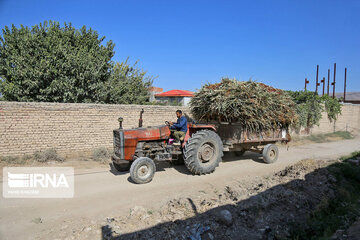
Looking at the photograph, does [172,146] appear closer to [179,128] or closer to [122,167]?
[179,128]

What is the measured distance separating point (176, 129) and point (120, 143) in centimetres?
173

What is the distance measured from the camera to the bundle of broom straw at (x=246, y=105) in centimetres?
707

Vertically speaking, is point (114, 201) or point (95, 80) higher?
point (95, 80)

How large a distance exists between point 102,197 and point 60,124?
15.3 feet

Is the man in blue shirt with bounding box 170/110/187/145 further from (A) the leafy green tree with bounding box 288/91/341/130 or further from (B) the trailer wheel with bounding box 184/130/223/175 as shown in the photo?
(A) the leafy green tree with bounding box 288/91/341/130

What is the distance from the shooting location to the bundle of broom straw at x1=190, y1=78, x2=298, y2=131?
23.2 feet

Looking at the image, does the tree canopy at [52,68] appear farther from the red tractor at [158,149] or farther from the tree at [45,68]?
the red tractor at [158,149]

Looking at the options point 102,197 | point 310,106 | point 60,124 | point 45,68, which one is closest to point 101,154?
point 60,124

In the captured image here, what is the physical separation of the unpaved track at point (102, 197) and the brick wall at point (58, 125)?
208cm

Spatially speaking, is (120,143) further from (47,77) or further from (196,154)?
(47,77)

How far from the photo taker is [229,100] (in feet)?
23.1

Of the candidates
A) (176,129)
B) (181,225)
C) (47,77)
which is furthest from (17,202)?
(47,77)

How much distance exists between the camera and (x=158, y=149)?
642cm

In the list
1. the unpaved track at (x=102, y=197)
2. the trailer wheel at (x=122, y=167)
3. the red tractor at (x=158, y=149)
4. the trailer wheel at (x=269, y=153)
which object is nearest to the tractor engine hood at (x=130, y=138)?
the red tractor at (x=158, y=149)
